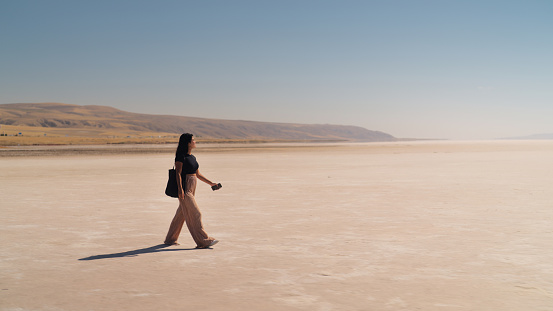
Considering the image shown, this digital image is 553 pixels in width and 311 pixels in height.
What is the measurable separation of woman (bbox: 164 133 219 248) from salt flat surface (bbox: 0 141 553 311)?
32cm

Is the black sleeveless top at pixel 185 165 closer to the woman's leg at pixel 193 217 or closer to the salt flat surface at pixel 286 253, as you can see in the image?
the woman's leg at pixel 193 217

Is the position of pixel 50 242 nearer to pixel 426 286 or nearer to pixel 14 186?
pixel 426 286

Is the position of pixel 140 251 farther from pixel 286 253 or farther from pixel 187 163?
pixel 286 253

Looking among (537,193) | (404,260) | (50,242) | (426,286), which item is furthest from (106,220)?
(537,193)

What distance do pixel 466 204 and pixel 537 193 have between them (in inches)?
149

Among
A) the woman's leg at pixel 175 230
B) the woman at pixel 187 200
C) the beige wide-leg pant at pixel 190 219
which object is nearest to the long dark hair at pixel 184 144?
the woman at pixel 187 200

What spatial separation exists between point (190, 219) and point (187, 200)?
0.31 metres

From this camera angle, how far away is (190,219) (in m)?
8.54

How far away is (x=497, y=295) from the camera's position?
5.73 m

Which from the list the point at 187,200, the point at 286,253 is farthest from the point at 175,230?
the point at 286,253

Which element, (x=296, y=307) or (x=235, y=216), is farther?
(x=235, y=216)

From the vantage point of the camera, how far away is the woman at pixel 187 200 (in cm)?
843

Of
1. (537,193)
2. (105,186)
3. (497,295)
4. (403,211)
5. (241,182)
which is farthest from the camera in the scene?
(241,182)

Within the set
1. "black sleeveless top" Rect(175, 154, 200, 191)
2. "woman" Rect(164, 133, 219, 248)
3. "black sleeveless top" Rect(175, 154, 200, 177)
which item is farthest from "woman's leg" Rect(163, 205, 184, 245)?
"black sleeveless top" Rect(175, 154, 200, 177)
